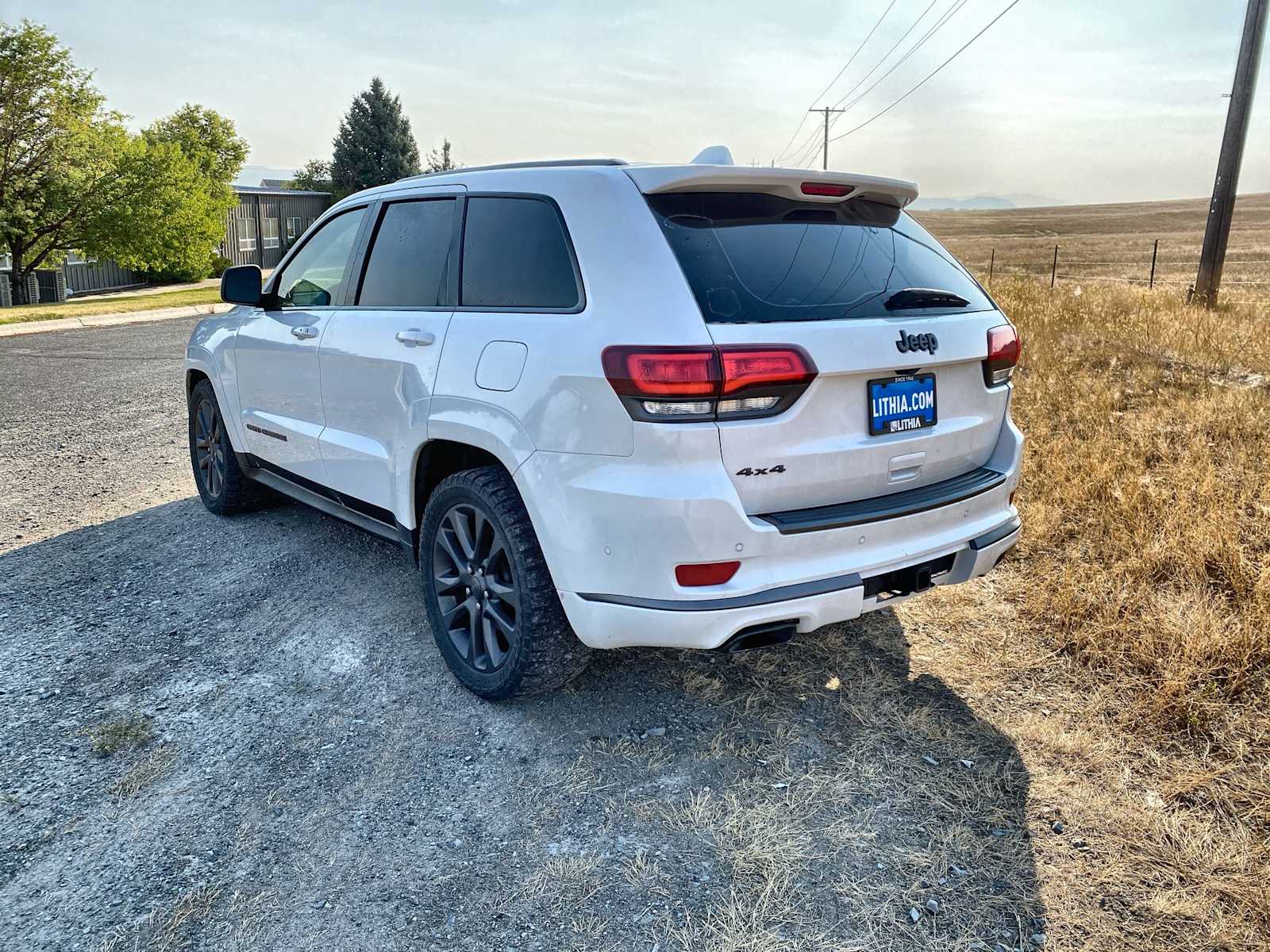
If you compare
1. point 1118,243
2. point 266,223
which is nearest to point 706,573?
point 1118,243

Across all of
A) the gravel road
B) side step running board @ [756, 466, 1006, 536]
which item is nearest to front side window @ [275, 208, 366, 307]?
the gravel road

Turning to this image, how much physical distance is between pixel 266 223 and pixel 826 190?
5034 cm

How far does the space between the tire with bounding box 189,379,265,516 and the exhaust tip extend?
3.59 meters

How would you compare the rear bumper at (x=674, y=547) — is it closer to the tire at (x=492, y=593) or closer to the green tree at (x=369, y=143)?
the tire at (x=492, y=593)

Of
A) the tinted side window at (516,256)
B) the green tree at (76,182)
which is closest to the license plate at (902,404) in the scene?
the tinted side window at (516,256)

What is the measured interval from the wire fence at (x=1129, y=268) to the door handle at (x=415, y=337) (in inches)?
594

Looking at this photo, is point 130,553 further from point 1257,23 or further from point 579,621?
point 1257,23

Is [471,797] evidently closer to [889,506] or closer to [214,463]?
[889,506]

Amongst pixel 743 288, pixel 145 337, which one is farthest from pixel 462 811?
pixel 145 337

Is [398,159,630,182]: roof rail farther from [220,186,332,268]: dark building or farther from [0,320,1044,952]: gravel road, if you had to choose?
[220,186,332,268]: dark building

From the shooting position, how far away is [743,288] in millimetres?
2668

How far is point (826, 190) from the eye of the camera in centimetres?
303

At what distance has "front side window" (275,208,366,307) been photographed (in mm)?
4156

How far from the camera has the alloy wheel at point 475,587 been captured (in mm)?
3135
